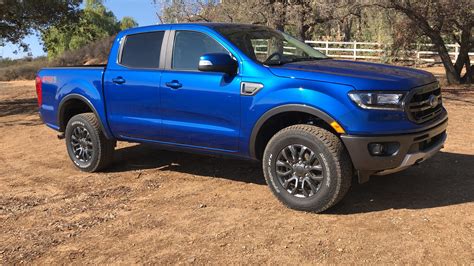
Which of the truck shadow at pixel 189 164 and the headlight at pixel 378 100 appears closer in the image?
the headlight at pixel 378 100

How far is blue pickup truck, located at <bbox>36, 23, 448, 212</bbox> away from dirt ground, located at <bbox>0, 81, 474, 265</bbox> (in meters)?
0.43

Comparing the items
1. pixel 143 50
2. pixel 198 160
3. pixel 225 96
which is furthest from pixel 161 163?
pixel 225 96

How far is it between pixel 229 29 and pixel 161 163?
2441 millimetres

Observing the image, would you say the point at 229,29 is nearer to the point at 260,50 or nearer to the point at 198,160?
the point at 260,50

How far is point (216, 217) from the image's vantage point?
15.8 feet

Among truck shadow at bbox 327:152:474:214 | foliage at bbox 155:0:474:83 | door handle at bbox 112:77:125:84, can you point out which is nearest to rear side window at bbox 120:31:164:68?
door handle at bbox 112:77:125:84

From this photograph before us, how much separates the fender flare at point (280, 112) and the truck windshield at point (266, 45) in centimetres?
59

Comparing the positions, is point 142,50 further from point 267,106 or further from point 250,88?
point 267,106

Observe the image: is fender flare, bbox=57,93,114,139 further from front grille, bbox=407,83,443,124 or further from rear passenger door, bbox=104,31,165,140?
front grille, bbox=407,83,443,124

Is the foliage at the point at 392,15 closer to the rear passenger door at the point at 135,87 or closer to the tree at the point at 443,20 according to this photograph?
the tree at the point at 443,20

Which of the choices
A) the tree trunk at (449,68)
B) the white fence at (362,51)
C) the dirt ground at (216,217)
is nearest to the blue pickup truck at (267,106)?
the dirt ground at (216,217)

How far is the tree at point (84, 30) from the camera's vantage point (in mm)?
16420

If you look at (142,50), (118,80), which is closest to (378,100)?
(142,50)

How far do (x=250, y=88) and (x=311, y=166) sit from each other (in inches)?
37.8
